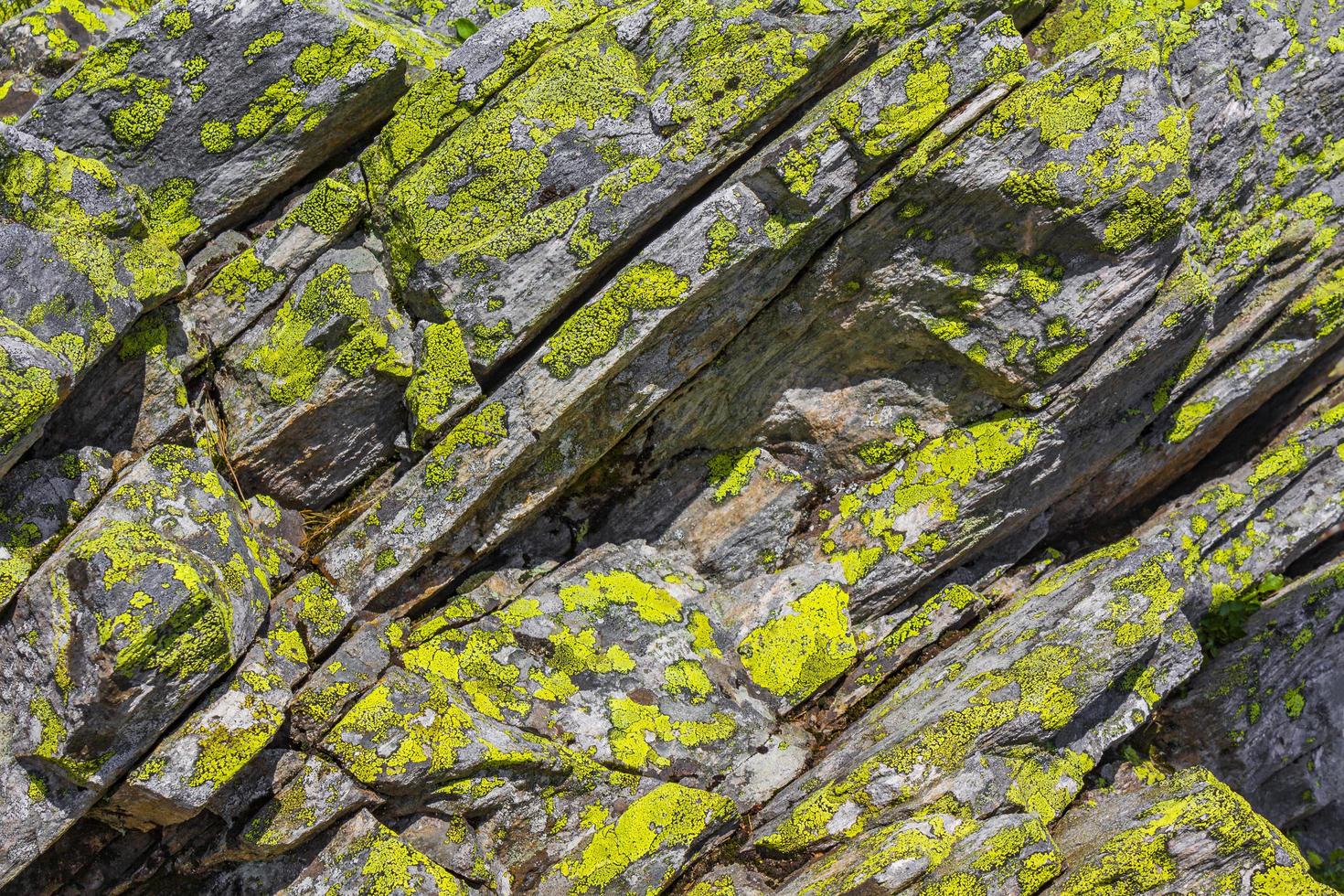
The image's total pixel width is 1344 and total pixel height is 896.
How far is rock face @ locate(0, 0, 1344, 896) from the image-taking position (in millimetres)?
7113

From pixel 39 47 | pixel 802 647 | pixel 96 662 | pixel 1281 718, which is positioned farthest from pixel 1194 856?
pixel 39 47

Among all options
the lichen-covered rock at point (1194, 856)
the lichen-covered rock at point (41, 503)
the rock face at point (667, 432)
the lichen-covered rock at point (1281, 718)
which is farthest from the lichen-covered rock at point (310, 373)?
the lichen-covered rock at point (1281, 718)

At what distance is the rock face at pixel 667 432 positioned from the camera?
711 centimetres

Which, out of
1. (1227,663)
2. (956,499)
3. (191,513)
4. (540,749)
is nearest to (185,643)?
(191,513)

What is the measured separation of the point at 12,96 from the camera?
8312 millimetres

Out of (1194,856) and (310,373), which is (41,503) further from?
(1194,856)

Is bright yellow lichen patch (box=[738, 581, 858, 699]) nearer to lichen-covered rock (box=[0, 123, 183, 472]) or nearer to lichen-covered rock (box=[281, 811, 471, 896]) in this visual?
lichen-covered rock (box=[281, 811, 471, 896])

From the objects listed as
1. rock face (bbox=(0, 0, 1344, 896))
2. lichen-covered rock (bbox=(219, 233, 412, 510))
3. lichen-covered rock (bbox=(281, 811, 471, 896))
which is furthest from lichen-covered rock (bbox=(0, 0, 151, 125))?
lichen-covered rock (bbox=(281, 811, 471, 896))

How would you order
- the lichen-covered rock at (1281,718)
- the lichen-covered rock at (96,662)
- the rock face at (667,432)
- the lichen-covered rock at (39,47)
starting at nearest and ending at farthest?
the lichen-covered rock at (96,662) < the rock face at (667,432) < the lichen-covered rock at (39,47) < the lichen-covered rock at (1281,718)

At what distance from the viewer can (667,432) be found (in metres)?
9.02

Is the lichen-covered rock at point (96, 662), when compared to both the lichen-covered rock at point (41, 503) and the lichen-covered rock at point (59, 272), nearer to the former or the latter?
the lichen-covered rock at point (41, 503)

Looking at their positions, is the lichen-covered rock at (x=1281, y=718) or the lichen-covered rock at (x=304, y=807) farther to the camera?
the lichen-covered rock at (x=1281, y=718)

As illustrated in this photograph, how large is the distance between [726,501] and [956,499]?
219 centimetres

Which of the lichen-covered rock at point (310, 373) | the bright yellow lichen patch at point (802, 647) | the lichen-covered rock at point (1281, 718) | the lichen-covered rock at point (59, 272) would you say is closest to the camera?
the lichen-covered rock at point (59, 272)
